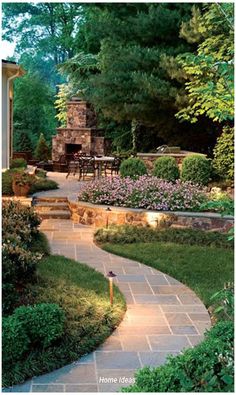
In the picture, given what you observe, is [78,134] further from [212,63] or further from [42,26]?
[212,63]

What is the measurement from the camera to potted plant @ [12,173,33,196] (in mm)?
10805

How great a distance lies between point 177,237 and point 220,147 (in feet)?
13.4

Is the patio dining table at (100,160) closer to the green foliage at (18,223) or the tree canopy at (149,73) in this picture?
the tree canopy at (149,73)

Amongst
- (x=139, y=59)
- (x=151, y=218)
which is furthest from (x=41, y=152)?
(x=151, y=218)

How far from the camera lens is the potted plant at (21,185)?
10805 mm

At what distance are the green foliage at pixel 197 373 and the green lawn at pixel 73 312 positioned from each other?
1.21 m

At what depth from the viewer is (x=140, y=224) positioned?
9266mm

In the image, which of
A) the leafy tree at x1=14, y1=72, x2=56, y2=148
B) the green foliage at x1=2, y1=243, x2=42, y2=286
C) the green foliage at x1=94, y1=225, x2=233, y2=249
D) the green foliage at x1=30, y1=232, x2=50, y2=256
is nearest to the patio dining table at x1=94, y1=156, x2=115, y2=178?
the green foliage at x1=94, y1=225, x2=233, y2=249

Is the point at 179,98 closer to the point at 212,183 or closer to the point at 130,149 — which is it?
the point at 212,183

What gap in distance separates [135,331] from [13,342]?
4.27 ft

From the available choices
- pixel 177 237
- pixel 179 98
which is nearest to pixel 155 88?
pixel 179 98

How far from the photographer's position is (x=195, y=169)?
1130cm

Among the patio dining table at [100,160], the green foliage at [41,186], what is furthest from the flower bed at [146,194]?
the patio dining table at [100,160]

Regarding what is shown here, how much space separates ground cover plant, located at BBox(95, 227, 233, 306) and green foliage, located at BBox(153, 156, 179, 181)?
2539mm
